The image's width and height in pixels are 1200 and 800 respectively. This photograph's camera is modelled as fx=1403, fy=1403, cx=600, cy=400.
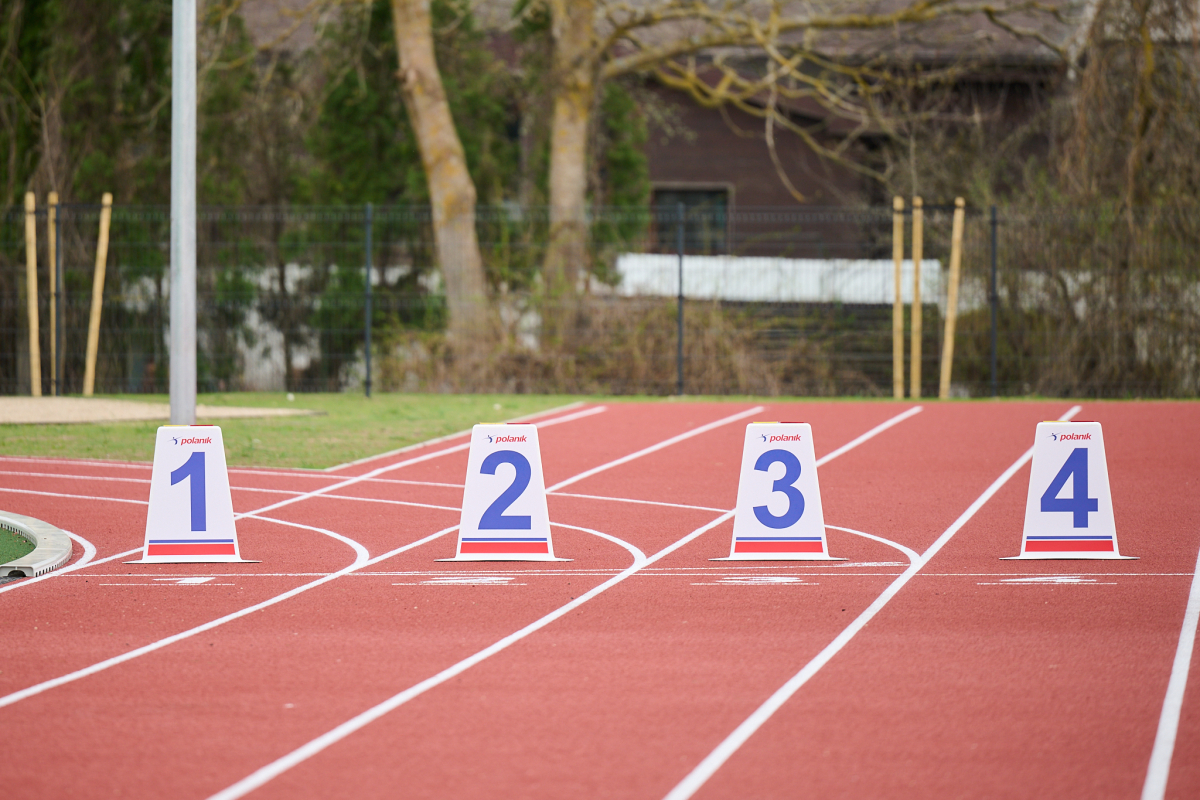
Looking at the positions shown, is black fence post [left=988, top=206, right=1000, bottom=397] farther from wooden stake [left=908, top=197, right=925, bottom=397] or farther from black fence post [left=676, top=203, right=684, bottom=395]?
black fence post [left=676, top=203, right=684, bottom=395]

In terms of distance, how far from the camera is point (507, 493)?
28.4 ft

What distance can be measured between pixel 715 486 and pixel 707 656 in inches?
237

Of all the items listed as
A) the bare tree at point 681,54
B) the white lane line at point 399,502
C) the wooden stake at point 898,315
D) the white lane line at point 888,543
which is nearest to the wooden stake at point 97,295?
the bare tree at point 681,54

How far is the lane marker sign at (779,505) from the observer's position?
28.2 feet

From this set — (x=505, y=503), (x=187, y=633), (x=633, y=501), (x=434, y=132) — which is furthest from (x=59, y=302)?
(x=187, y=633)

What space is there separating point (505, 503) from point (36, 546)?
10.2 ft

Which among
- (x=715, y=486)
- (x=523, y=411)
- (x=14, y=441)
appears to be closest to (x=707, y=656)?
(x=715, y=486)

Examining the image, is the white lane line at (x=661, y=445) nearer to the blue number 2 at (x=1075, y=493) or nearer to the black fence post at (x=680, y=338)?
the black fence post at (x=680, y=338)

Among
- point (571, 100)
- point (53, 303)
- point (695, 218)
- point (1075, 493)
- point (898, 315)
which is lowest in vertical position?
point (1075, 493)

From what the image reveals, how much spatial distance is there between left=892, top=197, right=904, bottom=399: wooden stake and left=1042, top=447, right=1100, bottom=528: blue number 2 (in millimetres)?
11581

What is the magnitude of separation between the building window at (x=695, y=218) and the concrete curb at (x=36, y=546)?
14.4 metres

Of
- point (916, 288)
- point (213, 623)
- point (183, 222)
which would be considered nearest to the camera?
point (213, 623)

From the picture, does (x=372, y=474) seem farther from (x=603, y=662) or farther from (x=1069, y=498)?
(x=603, y=662)

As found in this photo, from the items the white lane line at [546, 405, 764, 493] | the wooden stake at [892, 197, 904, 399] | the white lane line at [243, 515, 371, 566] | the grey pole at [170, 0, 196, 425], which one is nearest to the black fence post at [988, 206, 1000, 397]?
the wooden stake at [892, 197, 904, 399]
